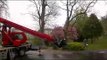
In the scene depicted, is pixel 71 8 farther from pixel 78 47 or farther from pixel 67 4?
pixel 78 47

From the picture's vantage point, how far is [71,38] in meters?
49.2

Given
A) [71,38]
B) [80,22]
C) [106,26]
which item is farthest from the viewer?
[106,26]

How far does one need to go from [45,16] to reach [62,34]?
4485mm

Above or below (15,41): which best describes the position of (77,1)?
above

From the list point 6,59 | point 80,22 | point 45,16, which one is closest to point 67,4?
point 45,16

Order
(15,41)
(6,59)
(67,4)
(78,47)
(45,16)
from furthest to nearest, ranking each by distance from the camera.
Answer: (45,16), (67,4), (78,47), (15,41), (6,59)

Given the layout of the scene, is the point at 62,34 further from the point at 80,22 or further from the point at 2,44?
the point at 2,44

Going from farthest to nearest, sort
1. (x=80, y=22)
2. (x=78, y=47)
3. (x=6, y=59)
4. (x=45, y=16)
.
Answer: (x=80, y=22) < (x=45, y=16) < (x=78, y=47) < (x=6, y=59)

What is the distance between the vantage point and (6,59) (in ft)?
65.4

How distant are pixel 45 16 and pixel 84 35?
9.57 metres

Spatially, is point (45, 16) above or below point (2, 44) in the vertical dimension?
above

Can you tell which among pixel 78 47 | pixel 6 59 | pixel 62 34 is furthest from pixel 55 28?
pixel 6 59

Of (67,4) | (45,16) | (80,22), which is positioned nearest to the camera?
(67,4)

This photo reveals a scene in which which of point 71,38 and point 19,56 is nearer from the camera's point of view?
point 19,56
